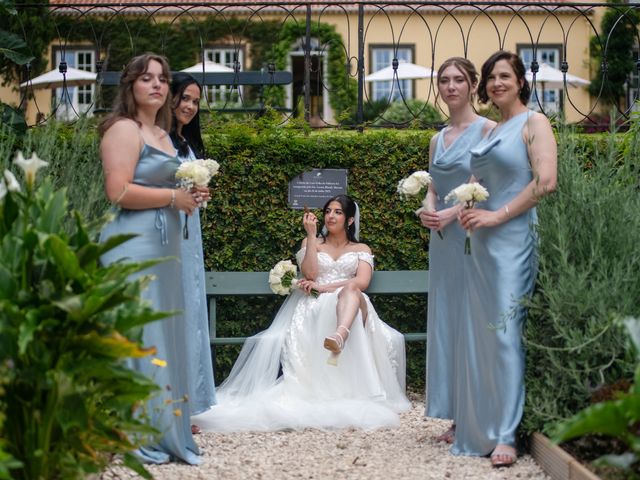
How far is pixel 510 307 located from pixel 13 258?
2657 mm

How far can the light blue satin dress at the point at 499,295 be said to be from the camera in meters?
5.24

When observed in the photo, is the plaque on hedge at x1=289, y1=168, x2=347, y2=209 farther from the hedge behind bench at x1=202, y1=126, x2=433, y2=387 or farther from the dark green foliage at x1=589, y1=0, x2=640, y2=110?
the dark green foliage at x1=589, y1=0, x2=640, y2=110

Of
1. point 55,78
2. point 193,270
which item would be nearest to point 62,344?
point 193,270

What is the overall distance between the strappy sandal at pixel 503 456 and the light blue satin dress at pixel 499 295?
0.04 metres

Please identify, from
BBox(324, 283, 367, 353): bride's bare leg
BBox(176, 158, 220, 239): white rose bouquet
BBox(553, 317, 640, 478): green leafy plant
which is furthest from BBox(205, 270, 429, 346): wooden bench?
BBox(553, 317, 640, 478): green leafy plant

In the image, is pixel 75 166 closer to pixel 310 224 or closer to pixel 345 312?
pixel 310 224

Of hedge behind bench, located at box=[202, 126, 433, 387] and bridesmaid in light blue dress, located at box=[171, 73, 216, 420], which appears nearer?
bridesmaid in light blue dress, located at box=[171, 73, 216, 420]

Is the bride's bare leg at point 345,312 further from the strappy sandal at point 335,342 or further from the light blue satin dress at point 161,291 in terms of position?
the light blue satin dress at point 161,291

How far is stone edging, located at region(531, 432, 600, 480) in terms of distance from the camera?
4.41 meters

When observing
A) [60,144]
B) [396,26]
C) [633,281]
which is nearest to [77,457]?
[633,281]

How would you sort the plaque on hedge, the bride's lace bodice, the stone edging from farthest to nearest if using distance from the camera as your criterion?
1. the plaque on hedge
2. the bride's lace bodice
3. the stone edging

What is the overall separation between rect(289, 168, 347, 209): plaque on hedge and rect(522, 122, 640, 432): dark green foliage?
102 inches

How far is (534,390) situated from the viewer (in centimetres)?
517

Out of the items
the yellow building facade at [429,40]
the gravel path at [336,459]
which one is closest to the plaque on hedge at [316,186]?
the gravel path at [336,459]
